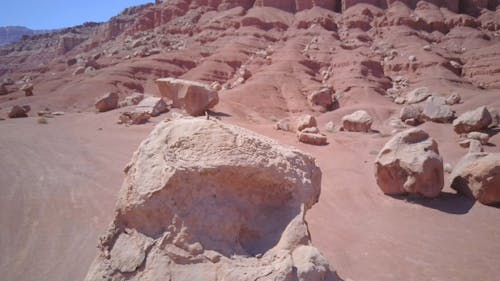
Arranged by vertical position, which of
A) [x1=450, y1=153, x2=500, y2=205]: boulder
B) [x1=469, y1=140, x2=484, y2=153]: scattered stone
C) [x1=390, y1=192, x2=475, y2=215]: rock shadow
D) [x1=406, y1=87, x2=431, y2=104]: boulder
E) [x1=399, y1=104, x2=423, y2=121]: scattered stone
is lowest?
[x1=406, y1=87, x2=431, y2=104]: boulder

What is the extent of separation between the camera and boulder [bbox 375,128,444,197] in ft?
20.4

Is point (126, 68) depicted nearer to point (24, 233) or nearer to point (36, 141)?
point (36, 141)

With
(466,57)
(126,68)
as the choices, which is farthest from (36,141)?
(466,57)

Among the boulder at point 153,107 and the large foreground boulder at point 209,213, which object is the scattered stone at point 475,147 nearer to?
the large foreground boulder at point 209,213

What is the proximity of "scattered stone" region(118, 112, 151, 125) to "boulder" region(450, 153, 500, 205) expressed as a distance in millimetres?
9140

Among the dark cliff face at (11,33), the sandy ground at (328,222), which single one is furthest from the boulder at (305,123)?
the dark cliff face at (11,33)

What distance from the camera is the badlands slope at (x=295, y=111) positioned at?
14.8 feet

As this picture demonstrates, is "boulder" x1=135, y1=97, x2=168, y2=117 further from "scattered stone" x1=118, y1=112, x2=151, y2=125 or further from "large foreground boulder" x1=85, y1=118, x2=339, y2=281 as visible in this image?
"large foreground boulder" x1=85, y1=118, x2=339, y2=281

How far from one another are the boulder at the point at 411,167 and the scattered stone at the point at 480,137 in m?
4.80

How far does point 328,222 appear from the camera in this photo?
5414mm

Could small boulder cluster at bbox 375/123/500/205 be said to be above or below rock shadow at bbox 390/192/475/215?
above

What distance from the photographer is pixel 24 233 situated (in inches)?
174

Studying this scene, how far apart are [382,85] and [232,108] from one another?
41.6 ft

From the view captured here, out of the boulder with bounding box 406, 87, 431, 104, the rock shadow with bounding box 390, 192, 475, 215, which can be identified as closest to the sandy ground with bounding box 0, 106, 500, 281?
the rock shadow with bounding box 390, 192, 475, 215
